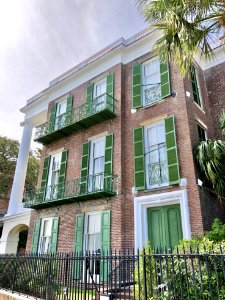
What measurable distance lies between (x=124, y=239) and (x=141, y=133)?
445 cm

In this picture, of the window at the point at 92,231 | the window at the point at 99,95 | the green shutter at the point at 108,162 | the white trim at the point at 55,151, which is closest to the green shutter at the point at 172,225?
the green shutter at the point at 108,162

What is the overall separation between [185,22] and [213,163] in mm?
4807

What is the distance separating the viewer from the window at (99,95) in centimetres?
1276

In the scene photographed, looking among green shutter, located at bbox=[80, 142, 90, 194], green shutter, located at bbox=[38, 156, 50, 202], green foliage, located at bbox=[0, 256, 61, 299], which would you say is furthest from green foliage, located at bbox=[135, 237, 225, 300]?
green shutter, located at bbox=[38, 156, 50, 202]

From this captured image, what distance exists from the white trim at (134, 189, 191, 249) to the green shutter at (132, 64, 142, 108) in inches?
174

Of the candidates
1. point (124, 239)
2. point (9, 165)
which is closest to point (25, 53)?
point (124, 239)

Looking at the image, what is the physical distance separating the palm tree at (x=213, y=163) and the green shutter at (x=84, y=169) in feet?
16.9

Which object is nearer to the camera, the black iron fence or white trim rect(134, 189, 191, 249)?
the black iron fence

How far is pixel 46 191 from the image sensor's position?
530 inches

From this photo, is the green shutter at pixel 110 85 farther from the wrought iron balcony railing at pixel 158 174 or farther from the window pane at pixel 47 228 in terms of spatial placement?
the window pane at pixel 47 228

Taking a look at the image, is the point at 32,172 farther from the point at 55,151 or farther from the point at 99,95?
the point at 99,95

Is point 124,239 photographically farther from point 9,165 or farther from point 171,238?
point 9,165

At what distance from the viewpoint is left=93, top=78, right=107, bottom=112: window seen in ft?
41.9

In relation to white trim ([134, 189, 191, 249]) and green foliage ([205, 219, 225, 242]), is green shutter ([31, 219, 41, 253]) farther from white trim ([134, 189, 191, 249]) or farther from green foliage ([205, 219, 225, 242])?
green foliage ([205, 219, 225, 242])
